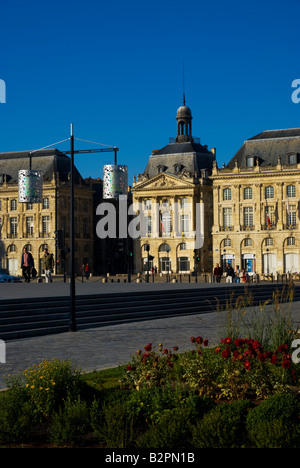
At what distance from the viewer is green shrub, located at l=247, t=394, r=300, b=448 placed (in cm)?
858

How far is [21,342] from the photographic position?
20.4 m

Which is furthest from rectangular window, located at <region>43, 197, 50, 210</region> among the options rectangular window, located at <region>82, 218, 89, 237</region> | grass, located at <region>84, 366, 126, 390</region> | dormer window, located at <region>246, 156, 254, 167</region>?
grass, located at <region>84, 366, 126, 390</region>

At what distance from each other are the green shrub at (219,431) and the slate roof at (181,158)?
89.8m

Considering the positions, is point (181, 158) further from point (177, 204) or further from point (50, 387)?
point (50, 387)

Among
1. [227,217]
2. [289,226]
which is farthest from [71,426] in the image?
[227,217]

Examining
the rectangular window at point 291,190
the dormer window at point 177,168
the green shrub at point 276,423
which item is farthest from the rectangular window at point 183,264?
the green shrub at point 276,423

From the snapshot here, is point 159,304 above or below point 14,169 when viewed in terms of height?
below

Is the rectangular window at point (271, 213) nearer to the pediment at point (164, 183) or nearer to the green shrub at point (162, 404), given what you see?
the pediment at point (164, 183)

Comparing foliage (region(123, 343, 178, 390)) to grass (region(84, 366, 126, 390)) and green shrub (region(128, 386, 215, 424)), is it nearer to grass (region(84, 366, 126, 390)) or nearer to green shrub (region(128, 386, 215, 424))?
grass (region(84, 366, 126, 390))

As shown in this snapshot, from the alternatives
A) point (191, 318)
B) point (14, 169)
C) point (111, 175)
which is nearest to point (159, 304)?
point (191, 318)

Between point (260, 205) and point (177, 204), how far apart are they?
11863mm

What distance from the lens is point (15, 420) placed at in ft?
31.9

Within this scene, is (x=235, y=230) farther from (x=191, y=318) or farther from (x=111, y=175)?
(x=111, y=175)

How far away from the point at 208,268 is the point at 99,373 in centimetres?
8300
